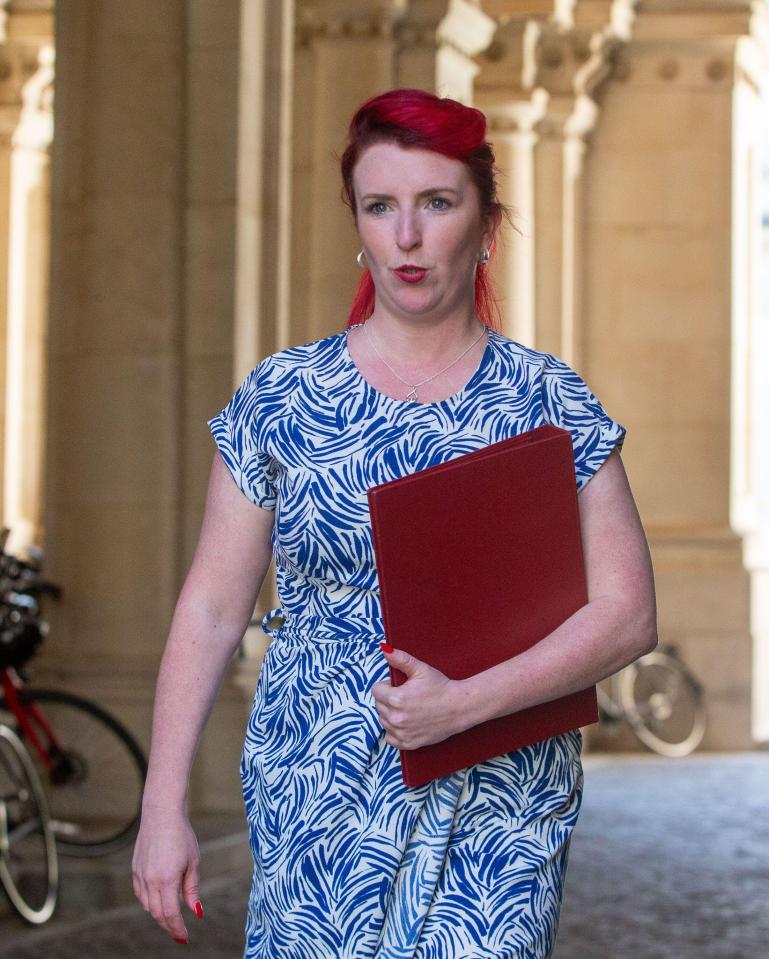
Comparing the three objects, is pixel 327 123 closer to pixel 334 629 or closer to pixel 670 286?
pixel 670 286

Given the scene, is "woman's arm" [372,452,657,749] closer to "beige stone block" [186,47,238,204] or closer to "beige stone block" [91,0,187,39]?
"beige stone block" [186,47,238,204]

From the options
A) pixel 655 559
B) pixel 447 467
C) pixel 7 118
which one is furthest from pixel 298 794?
pixel 7 118

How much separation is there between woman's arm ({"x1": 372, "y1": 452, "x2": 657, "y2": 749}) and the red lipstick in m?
0.34

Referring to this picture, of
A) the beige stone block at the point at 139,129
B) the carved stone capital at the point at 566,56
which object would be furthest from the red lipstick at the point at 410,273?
the carved stone capital at the point at 566,56

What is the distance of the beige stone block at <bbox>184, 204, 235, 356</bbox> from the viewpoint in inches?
337

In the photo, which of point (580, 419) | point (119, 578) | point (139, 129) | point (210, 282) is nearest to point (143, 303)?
point (210, 282)

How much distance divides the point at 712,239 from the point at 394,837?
12884 mm

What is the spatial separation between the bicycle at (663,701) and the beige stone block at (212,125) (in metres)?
6.56

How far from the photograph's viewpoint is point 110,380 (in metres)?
8.61

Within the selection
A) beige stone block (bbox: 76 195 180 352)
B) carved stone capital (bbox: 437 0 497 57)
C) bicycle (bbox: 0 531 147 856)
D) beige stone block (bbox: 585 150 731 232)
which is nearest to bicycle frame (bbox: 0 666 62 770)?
bicycle (bbox: 0 531 147 856)

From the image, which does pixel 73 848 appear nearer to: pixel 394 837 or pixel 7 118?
pixel 394 837

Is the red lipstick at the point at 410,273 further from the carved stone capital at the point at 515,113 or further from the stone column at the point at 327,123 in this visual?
the carved stone capital at the point at 515,113

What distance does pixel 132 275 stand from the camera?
861 cm

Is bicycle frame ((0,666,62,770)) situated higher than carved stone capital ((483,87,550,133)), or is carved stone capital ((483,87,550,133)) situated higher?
carved stone capital ((483,87,550,133))
